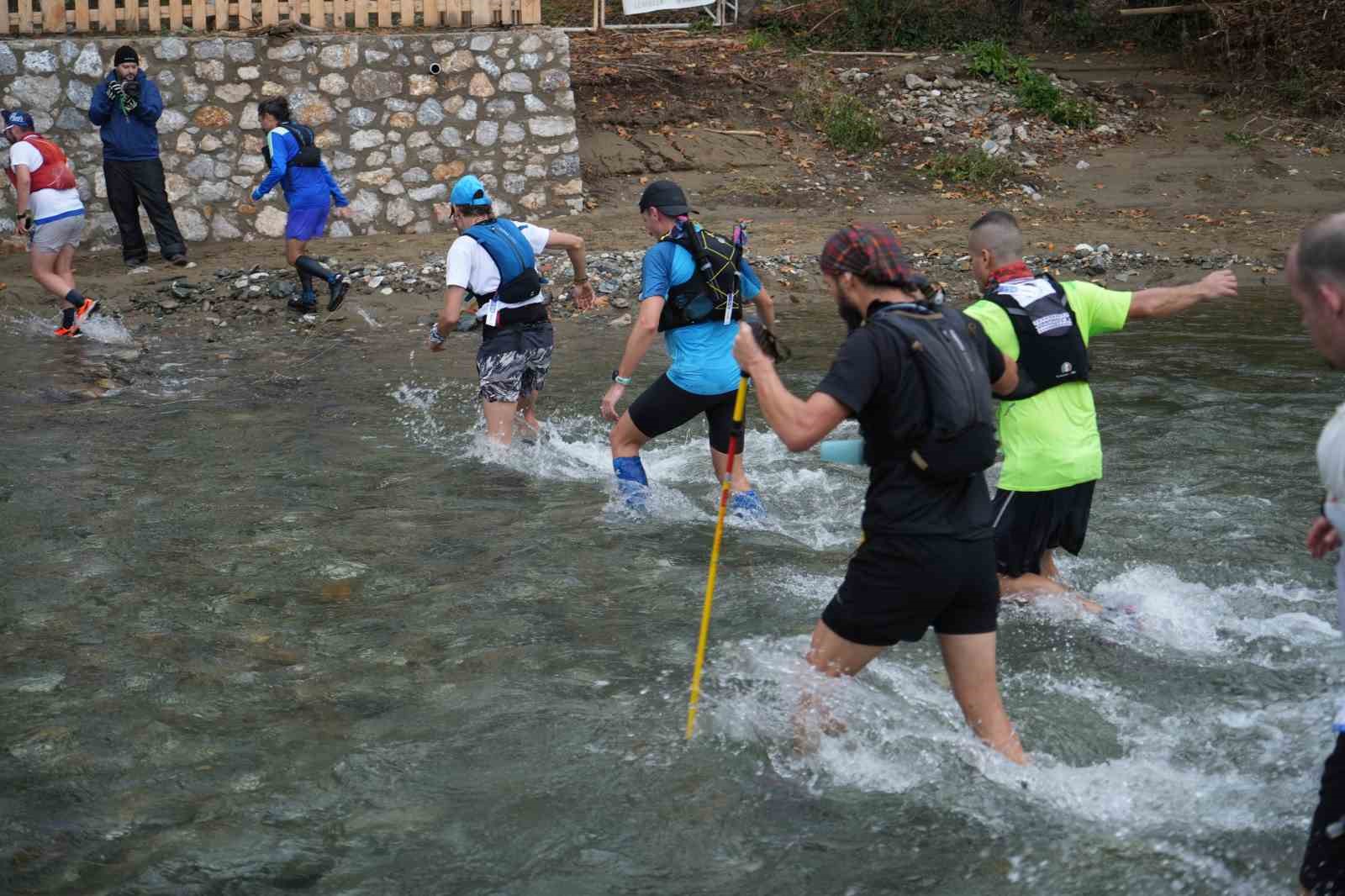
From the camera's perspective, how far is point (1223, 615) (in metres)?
6.23

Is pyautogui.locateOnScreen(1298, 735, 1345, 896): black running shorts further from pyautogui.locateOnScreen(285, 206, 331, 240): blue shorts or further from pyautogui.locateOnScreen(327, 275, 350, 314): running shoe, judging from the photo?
pyautogui.locateOnScreen(285, 206, 331, 240): blue shorts

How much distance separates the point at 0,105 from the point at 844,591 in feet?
41.6

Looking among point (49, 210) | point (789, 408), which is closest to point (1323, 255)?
point (789, 408)

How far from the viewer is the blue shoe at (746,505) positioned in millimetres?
7723

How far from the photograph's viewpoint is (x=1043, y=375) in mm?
5566

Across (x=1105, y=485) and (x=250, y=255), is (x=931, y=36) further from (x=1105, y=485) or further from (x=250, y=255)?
(x=1105, y=485)

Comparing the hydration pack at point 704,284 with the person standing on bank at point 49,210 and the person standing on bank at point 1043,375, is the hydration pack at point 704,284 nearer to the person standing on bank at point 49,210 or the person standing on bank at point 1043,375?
the person standing on bank at point 1043,375

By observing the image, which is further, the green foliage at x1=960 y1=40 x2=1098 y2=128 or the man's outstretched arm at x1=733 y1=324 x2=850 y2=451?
the green foliage at x1=960 y1=40 x2=1098 y2=128

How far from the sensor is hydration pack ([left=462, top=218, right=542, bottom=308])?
7.97m

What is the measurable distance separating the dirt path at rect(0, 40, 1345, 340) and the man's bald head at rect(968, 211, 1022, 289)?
7729 mm

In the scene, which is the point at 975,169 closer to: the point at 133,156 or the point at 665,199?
the point at 133,156

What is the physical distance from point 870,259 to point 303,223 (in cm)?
951

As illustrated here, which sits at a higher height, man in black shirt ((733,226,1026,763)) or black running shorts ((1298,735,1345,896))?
man in black shirt ((733,226,1026,763))

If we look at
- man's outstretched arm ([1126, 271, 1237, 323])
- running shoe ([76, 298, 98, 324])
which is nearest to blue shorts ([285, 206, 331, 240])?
running shoe ([76, 298, 98, 324])
